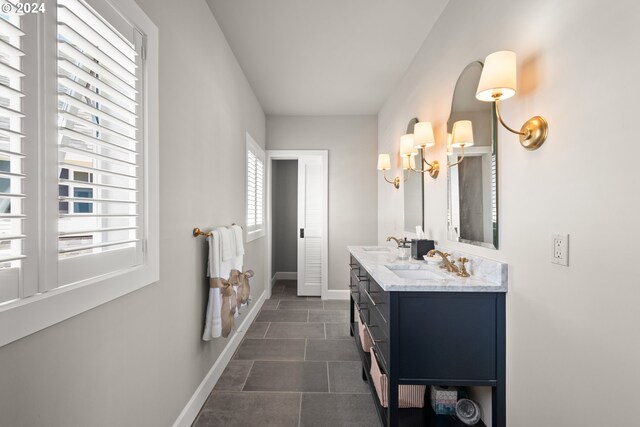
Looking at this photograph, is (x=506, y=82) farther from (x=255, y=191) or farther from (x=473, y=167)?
(x=255, y=191)

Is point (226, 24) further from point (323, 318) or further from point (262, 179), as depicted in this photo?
point (323, 318)

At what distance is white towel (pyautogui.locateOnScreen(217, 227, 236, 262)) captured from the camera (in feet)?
7.27

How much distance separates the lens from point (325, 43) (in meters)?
2.76

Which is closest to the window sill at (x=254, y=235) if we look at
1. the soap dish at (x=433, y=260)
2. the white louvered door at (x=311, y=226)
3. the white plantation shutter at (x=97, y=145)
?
the white louvered door at (x=311, y=226)

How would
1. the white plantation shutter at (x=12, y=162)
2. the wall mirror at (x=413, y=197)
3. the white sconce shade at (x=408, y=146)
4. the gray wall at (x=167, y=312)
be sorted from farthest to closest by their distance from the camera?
the wall mirror at (x=413, y=197), the white sconce shade at (x=408, y=146), the gray wall at (x=167, y=312), the white plantation shutter at (x=12, y=162)

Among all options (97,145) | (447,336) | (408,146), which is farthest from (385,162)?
(97,145)

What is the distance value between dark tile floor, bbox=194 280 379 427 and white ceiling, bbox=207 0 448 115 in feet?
8.82

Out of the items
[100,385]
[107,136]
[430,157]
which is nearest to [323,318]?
[430,157]

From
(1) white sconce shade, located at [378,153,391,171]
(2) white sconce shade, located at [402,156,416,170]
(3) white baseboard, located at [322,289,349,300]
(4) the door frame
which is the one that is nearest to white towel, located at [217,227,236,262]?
(2) white sconce shade, located at [402,156,416,170]

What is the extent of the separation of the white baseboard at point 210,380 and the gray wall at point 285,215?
2.63 m

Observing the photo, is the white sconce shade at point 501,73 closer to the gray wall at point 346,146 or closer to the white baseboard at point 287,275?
the gray wall at point 346,146

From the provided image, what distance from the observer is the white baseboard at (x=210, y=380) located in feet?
6.21

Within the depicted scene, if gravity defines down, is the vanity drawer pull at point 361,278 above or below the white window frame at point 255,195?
below

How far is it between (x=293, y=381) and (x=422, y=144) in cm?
199
